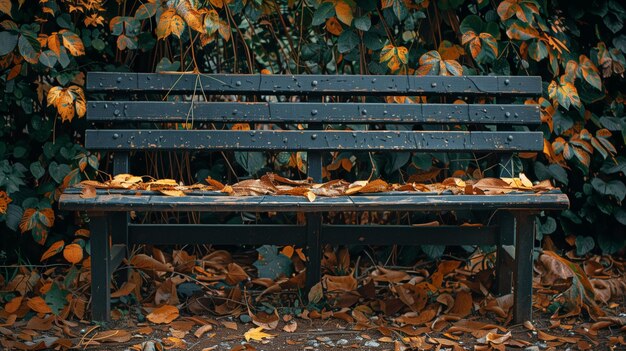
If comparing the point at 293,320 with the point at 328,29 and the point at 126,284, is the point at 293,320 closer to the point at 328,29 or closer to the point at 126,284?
the point at 126,284

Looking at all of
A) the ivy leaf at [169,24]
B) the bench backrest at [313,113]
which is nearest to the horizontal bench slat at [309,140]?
the bench backrest at [313,113]

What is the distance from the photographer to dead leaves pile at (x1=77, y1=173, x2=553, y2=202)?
115 inches

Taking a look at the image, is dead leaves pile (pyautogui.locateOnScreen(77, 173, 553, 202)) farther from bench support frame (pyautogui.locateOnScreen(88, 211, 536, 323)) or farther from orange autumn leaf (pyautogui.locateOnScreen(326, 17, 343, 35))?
orange autumn leaf (pyautogui.locateOnScreen(326, 17, 343, 35))

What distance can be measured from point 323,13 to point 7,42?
4.06 feet

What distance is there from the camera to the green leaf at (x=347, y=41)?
3455mm

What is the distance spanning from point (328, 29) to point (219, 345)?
1421 millimetres

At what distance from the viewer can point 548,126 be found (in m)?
3.61

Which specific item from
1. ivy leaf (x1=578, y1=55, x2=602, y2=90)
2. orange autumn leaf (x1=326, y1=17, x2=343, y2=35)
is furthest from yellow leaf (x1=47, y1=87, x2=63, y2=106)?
ivy leaf (x1=578, y1=55, x2=602, y2=90)

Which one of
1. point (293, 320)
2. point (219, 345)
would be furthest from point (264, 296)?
point (219, 345)

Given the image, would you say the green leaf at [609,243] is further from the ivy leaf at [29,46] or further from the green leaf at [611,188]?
the ivy leaf at [29,46]

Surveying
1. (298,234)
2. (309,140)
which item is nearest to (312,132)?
(309,140)

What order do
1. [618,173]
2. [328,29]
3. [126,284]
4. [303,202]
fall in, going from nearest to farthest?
[303,202] < [126,284] < [328,29] < [618,173]

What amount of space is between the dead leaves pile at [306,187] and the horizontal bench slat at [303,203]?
6 cm

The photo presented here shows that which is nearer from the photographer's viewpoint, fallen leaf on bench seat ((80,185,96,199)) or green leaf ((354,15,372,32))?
fallen leaf on bench seat ((80,185,96,199))
